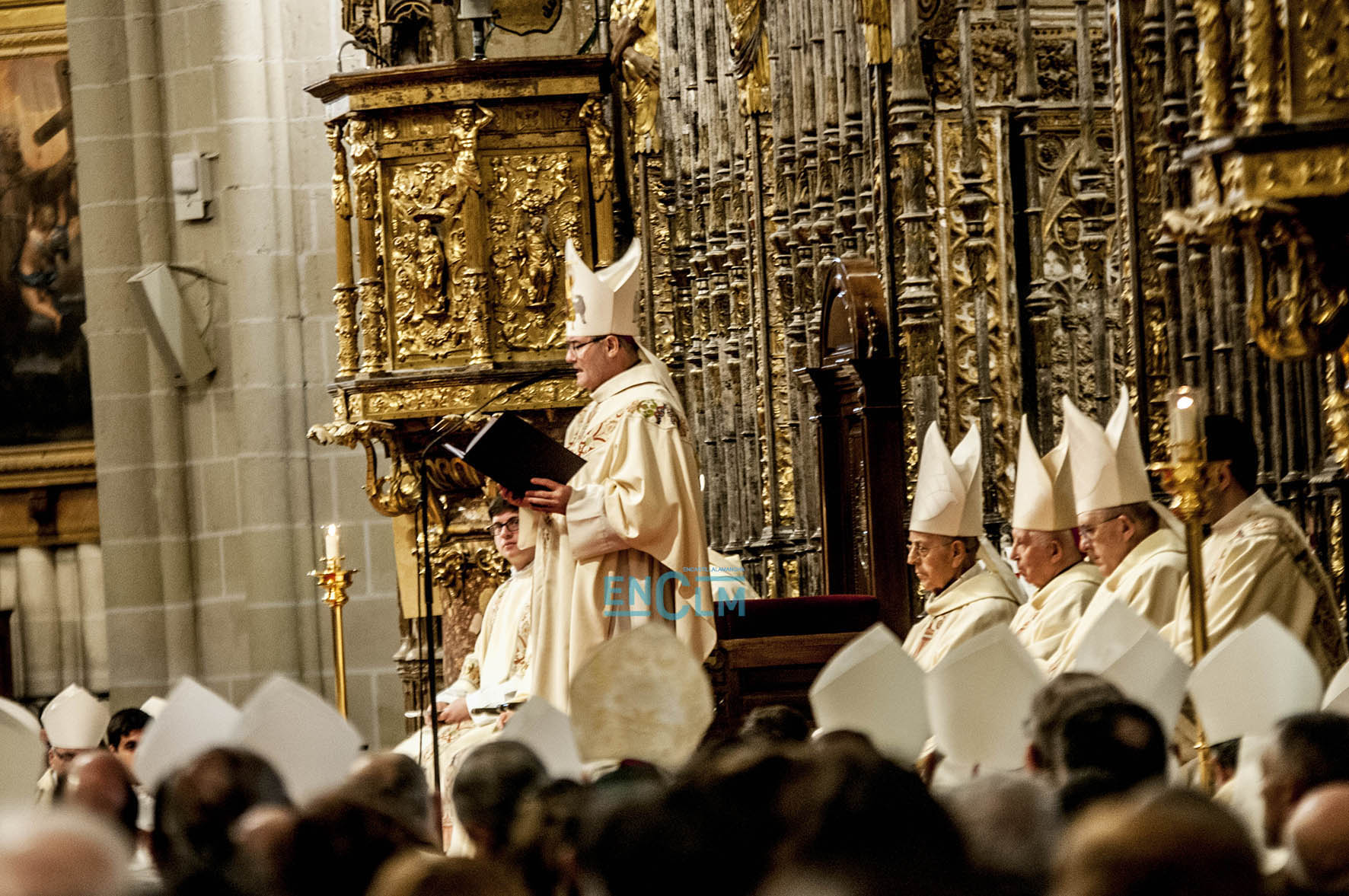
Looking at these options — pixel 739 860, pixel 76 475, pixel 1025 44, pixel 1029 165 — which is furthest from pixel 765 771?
pixel 76 475

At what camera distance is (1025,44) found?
7613 mm

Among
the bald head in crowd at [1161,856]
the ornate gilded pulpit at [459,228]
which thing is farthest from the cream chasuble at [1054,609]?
the bald head in crowd at [1161,856]

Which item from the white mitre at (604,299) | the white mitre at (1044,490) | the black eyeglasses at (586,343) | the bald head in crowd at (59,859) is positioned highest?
the white mitre at (604,299)

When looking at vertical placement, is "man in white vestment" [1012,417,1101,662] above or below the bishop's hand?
below

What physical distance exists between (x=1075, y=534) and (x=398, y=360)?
4.30 metres

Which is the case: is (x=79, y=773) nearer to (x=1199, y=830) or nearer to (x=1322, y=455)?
(x=1199, y=830)

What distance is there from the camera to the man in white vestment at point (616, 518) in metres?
6.61

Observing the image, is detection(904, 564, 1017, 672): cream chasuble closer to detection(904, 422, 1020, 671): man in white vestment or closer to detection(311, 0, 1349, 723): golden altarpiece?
detection(904, 422, 1020, 671): man in white vestment

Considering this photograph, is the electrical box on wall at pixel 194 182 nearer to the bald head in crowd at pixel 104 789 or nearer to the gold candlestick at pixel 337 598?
the gold candlestick at pixel 337 598

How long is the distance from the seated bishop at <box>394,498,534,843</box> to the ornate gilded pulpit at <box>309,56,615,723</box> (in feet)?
4.61

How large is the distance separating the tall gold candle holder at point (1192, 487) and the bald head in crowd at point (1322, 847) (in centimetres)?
183

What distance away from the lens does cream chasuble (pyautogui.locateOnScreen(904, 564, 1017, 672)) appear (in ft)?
21.1

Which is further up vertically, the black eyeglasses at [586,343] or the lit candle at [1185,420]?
the black eyeglasses at [586,343]

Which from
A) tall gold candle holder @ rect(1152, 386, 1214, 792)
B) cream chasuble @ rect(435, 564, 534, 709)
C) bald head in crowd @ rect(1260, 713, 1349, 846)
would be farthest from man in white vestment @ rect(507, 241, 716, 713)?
bald head in crowd @ rect(1260, 713, 1349, 846)
